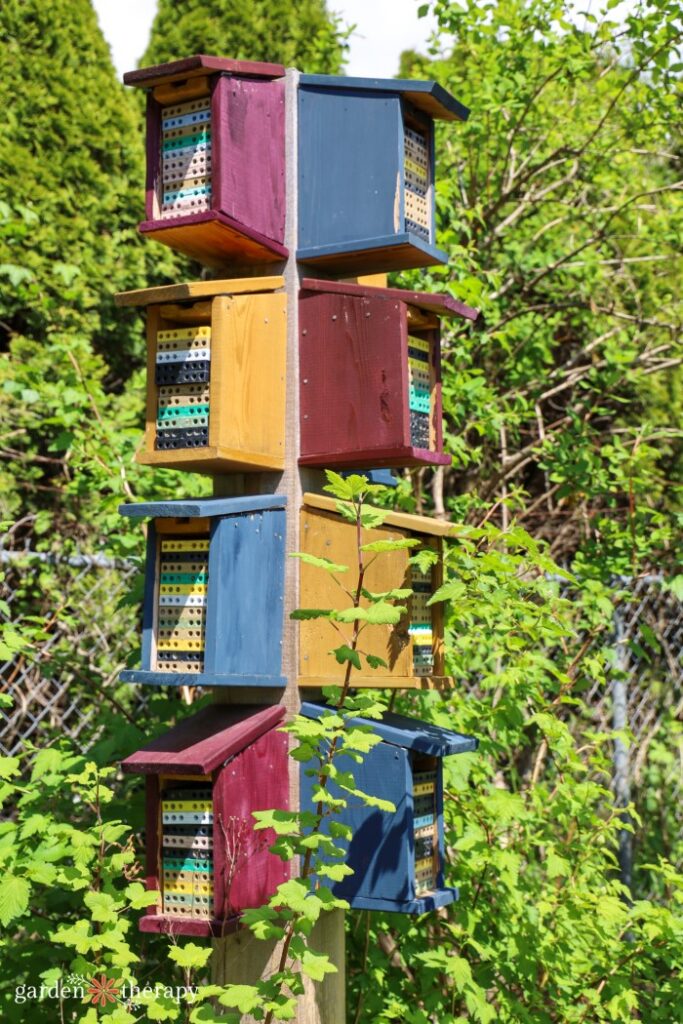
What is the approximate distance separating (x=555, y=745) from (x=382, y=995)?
3.02 ft

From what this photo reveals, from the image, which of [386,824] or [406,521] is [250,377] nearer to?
[406,521]

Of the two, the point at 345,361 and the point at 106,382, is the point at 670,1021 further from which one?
the point at 106,382

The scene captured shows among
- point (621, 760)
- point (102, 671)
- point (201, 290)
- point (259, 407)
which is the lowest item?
point (621, 760)

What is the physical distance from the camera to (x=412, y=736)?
113 inches

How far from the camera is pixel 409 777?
2.88m

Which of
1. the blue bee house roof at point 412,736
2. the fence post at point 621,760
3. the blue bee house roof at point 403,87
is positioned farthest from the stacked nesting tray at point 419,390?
the fence post at point 621,760

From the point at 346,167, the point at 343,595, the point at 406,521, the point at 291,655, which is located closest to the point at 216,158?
the point at 346,167

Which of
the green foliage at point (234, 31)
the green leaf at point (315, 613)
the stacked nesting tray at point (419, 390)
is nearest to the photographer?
the green leaf at point (315, 613)

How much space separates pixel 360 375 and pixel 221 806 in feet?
3.66

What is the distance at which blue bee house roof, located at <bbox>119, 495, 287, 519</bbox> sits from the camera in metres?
2.77

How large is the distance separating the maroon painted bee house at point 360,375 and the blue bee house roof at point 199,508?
21 cm

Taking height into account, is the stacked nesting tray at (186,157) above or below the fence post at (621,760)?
above

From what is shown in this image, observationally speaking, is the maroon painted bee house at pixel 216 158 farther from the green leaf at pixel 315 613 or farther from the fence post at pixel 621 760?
the fence post at pixel 621 760

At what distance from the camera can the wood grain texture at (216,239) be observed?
2.91 m
